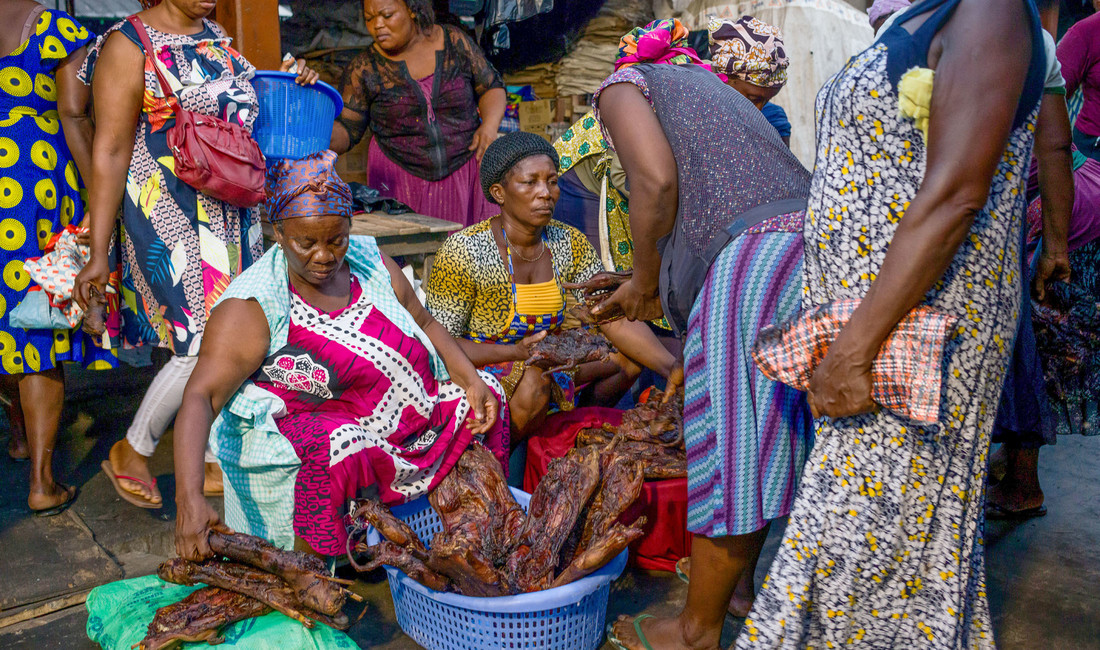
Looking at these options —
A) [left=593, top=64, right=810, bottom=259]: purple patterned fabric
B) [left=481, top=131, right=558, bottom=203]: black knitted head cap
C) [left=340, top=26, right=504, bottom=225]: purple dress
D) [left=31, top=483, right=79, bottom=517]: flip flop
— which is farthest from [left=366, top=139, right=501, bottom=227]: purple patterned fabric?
[left=593, top=64, right=810, bottom=259]: purple patterned fabric

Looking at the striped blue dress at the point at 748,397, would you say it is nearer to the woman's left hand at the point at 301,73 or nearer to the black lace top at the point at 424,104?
the woman's left hand at the point at 301,73

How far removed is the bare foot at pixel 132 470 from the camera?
3418mm

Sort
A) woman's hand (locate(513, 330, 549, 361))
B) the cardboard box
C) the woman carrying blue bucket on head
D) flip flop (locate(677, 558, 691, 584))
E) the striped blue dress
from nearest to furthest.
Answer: the striped blue dress
flip flop (locate(677, 558, 691, 584))
the woman carrying blue bucket on head
woman's hand (locate(513, 330, 549, 361))
the cardboard box

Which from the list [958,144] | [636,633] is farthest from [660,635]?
[958,144]

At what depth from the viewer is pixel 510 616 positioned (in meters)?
2.44

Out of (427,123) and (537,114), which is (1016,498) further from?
(537,114)

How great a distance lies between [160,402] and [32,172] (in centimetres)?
102

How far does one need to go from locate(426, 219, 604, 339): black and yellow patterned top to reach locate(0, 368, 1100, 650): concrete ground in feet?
3.55

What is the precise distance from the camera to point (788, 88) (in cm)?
572

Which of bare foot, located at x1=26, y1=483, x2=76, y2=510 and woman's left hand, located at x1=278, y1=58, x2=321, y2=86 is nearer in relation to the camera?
bare foot, located at x1=26, y1=483, x2=76, y2=510

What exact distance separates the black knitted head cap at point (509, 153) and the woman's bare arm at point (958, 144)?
6.81 ft

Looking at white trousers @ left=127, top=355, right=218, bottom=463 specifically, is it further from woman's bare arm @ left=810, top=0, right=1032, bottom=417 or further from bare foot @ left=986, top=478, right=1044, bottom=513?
bare foot @ left=986, top=478, right=1044, bottom=513

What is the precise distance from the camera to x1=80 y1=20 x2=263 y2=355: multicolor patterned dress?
126 inches

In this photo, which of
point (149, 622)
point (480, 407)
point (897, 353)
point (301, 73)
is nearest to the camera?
point (897, 353)
